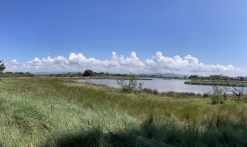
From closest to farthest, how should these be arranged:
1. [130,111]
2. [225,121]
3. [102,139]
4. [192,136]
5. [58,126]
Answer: [102,139]
[192,136]
[58,126]
[225,121]
[130,111]

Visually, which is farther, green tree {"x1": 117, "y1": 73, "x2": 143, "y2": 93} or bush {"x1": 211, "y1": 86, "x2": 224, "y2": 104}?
green tree {"x1": 117, "y1": 73, "x2": 143, "y2": 93}

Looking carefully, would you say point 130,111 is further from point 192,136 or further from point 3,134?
point 3,134

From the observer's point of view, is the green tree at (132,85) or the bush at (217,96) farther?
the green tree at (132,85)

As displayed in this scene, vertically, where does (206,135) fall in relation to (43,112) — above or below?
below

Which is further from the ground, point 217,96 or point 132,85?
point 132,85

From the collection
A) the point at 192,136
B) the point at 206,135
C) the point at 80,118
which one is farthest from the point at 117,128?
the point at 206,135

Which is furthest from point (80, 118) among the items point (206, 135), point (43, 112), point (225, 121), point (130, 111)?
point (225, 121)

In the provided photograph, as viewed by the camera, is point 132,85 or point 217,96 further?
point 132,85

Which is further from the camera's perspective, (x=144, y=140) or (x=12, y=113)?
(x=12, y=113)

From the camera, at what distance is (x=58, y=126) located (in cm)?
448

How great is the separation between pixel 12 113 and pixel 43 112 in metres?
0.88

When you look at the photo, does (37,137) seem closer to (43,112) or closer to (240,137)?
(43,112)

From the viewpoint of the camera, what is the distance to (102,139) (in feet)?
11.9

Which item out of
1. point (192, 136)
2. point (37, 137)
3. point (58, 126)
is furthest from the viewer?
point (58, 126)
